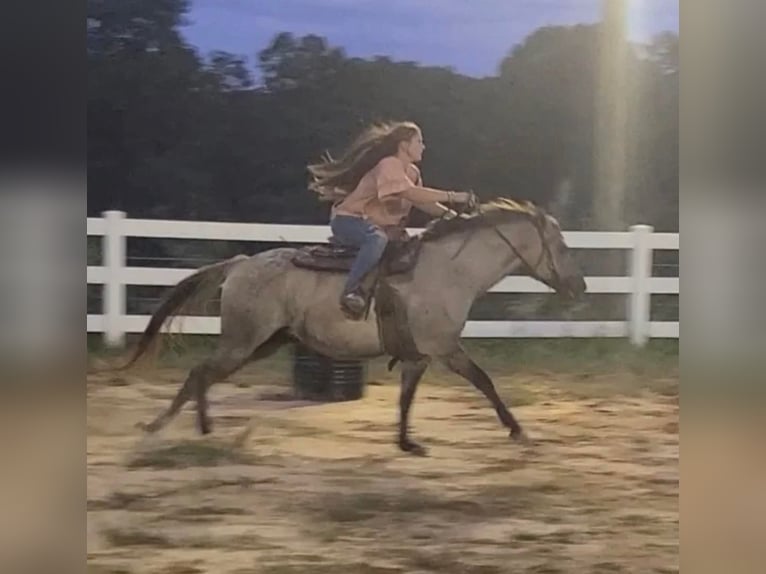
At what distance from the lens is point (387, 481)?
87.7 inches

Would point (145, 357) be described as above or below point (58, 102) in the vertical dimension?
below

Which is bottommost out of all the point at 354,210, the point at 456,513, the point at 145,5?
the point at 456,513

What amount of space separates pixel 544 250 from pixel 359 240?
1.46 ft

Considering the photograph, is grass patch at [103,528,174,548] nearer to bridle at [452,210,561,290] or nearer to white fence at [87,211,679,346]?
white fence at [87,211,679,346]

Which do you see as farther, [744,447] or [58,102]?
[744,447]

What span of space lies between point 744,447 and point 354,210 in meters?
1.11

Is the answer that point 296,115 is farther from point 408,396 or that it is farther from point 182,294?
point 408,396

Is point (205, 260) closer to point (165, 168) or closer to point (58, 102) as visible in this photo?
point (165, 168)

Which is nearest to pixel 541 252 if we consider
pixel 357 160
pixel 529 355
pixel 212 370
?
pixel 529 355

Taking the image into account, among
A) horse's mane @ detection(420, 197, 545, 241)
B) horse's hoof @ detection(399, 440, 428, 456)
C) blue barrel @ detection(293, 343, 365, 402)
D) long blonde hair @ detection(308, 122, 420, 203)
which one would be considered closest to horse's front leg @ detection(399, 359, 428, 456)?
horse's hoof @ detection(399, 440, 428, 456)

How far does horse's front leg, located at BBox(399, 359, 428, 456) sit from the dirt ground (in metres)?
0.02

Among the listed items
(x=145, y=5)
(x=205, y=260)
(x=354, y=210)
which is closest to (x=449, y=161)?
(x=354, y=210)

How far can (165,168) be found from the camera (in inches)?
85.9

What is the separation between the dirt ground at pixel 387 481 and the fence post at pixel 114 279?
106 millimetres
